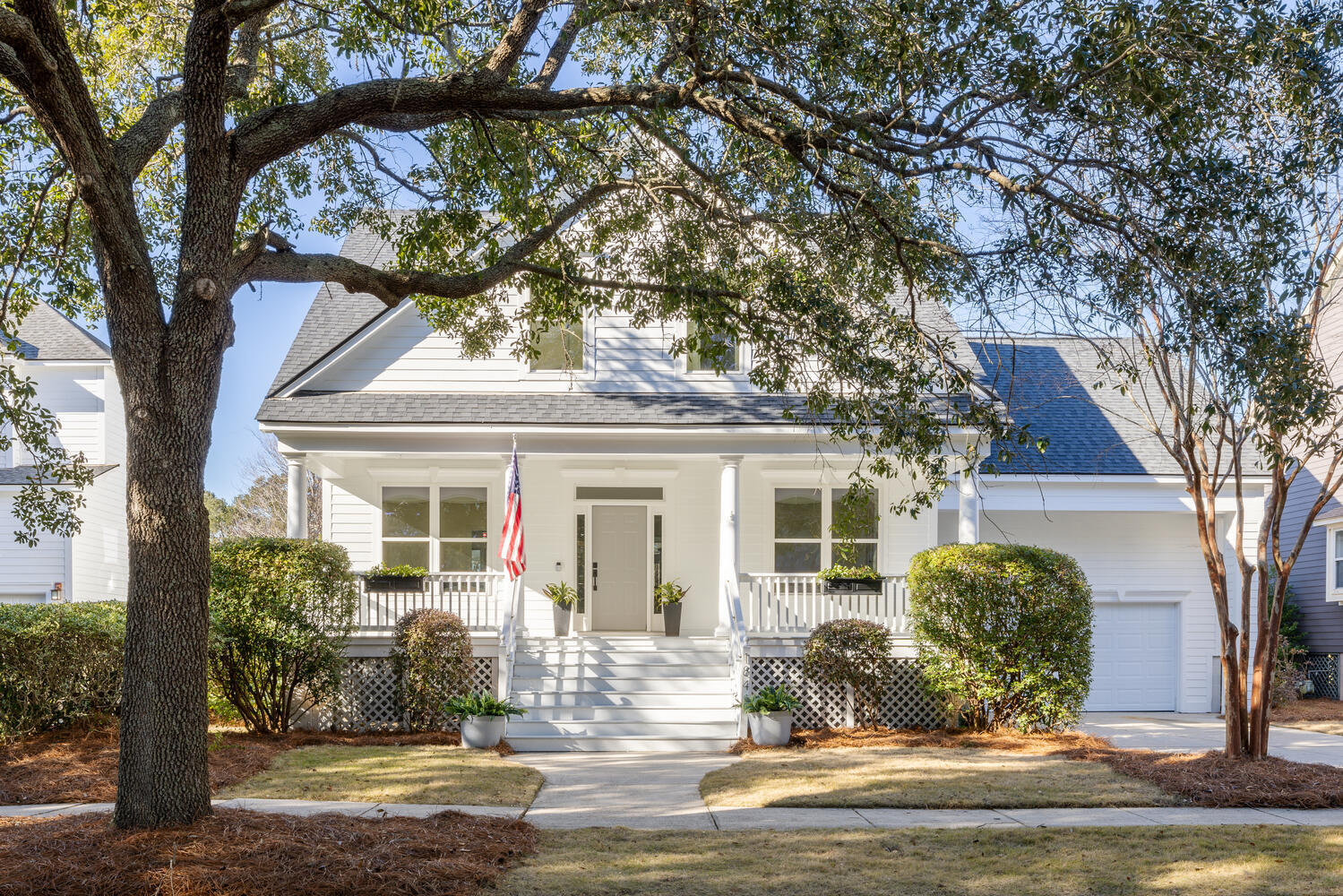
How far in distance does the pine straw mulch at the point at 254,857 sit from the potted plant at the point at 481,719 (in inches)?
199

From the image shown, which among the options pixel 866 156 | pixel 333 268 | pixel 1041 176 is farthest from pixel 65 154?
pixel 1041 176

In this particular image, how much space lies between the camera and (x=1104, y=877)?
251 inches

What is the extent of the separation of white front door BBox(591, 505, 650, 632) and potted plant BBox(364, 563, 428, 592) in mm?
3349

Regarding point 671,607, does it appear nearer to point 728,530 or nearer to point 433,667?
point 728,530

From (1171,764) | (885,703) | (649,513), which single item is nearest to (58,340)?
(649,513)

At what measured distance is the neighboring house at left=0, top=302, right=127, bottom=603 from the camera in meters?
20.1

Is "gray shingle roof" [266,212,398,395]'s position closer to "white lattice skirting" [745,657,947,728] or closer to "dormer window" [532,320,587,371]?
"dormer window" [532,320,587,371]

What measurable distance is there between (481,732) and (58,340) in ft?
49.0

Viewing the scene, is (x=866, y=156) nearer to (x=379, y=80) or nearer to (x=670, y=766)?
(x=379, y=80)

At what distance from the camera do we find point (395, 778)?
978cm

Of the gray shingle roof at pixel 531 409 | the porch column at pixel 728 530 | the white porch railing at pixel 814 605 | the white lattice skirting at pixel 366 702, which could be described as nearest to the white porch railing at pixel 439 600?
the white lattice skirting at pixel 366 702

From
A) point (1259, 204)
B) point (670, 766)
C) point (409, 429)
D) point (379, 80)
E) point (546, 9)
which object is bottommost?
point (670, 766)

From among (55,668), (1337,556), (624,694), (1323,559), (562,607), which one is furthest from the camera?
(1323,559)

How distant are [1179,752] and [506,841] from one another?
7687mm
